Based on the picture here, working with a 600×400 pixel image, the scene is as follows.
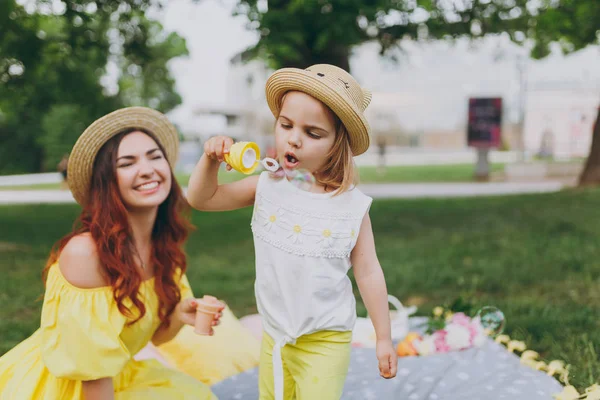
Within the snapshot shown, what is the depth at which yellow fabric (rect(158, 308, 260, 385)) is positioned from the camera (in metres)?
3.39

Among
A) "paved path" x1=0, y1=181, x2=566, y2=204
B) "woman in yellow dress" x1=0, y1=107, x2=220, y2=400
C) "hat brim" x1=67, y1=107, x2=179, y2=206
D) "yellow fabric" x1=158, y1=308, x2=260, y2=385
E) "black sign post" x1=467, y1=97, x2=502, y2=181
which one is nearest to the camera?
"woman in yellow dress" x1=0, y1=107, x2=220, y2=400

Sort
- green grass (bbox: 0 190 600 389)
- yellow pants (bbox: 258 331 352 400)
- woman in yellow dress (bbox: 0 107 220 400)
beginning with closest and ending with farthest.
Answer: yellow pants (bbox: 258 331 352 400)
woman in yellow dress (bbox: 0 107 220 400)
green grass (bbox: 0 190 600 389)

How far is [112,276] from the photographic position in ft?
7.79

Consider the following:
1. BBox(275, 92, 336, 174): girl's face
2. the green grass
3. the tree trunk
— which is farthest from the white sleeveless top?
the tree trunk

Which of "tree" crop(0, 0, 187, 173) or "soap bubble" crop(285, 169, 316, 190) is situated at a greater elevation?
"tree" crop(0, 0, 187, 173)

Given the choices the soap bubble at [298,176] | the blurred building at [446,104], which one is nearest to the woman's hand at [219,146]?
the soap bubble at [298,176]

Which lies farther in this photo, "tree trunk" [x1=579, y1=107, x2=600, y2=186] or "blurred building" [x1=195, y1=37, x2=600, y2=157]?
"blurred building" [x1=195, y1=37, x2=600, y2=157]

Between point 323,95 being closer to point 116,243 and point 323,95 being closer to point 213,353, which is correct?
point 116,243

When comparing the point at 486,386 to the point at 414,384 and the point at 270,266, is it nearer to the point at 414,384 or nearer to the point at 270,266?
the point at 414,384

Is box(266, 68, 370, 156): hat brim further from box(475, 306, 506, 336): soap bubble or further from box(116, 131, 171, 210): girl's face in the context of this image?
box(475, 306, 506, 336): soap bubble

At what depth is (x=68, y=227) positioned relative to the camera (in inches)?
351

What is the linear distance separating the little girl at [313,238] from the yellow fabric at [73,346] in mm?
537

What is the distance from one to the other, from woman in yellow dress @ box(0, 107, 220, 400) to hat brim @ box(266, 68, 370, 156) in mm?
628

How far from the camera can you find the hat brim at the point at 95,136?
7.92ft
